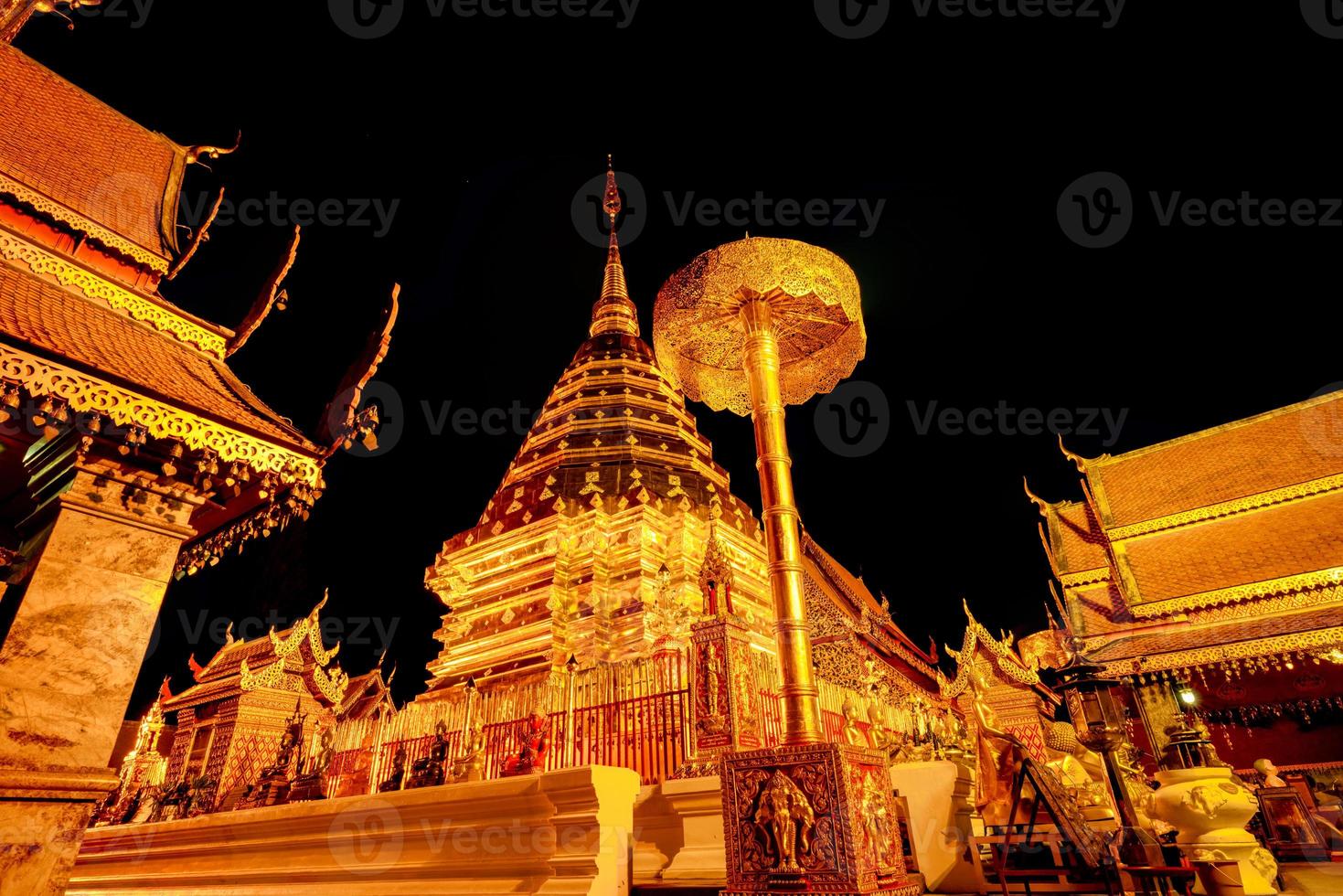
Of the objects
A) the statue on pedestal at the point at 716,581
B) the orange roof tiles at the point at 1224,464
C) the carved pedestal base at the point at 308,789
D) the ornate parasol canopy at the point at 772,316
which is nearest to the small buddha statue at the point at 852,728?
the statue on pedestal at the point at 716,581

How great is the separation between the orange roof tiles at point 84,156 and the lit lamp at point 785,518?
4976 mm

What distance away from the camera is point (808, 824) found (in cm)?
343

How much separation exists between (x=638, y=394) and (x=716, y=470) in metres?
2.38

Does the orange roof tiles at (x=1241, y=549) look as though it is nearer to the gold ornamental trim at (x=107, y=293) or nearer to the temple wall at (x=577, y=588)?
the temple wall at (x=577, y=588)

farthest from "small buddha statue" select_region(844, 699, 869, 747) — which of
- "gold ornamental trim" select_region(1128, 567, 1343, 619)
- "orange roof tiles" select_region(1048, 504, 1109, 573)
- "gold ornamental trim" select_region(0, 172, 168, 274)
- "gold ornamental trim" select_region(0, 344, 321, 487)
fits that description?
"orange roof tiles" select_region(1048, 504, 1109, 573)

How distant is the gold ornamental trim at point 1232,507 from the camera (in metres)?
13.2

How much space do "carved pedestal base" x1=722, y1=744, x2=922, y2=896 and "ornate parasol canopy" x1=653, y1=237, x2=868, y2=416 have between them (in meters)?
3.36

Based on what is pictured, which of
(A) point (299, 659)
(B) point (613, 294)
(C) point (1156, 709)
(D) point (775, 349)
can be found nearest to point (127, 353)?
(D) point (775, 349)

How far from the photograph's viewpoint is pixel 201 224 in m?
6.61

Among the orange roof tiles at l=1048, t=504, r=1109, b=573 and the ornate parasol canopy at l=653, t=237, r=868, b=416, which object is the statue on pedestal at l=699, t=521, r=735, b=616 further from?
the orange roof tiles at l=1048, t=504, r=1109, b=573

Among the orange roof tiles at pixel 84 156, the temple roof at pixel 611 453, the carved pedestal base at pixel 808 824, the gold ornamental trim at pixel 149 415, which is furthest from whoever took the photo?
the temple roof at pixel 611 453

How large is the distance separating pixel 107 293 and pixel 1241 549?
18.2 m

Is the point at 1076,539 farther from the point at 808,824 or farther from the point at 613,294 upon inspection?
the point at 808,824

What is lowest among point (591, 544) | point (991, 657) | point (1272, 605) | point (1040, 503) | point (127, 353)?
point (991, 657)
